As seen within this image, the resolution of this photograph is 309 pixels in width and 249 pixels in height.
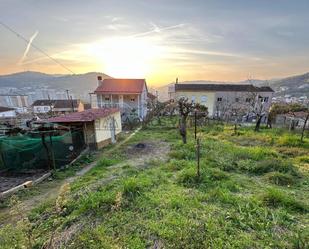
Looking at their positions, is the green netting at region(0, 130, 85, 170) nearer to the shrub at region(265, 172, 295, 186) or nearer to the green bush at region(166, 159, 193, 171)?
the green bush at region(166, 159, 193, 171)

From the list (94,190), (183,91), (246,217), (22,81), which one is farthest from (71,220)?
(22,81)

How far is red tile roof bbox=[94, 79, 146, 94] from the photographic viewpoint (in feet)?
81.0

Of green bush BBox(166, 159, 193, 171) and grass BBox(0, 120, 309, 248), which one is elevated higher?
grass BBox(0, 120, 309, 248)

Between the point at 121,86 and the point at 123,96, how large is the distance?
4.44 feet

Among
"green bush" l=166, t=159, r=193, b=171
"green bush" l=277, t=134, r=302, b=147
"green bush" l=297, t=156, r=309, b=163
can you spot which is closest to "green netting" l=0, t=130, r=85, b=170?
"green bush" l=166, t=159, r=193, b=171

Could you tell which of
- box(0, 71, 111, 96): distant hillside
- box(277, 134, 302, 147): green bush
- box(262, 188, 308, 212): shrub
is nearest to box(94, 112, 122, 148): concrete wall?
box(262, 188, 308, 212): shrub

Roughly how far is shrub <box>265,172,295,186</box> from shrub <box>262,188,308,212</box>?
1536 mm

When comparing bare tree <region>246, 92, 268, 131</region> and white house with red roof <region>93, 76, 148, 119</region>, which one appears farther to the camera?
white house with red roof <region>93, 76, 148, 119</region>

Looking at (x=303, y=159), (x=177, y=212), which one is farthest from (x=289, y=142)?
(x=177, y=212)

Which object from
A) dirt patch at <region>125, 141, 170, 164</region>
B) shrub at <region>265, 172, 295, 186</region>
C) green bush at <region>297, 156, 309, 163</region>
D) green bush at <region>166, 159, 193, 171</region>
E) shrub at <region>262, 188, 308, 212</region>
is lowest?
dirt patch at <region>125, 141, 170, 164</region>

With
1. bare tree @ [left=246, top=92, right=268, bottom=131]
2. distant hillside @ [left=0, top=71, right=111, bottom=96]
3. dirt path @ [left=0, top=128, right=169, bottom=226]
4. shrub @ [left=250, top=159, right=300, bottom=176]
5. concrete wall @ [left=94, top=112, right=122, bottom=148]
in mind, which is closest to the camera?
dirt path @ [left=0, top=128, right=169, bottom=226]

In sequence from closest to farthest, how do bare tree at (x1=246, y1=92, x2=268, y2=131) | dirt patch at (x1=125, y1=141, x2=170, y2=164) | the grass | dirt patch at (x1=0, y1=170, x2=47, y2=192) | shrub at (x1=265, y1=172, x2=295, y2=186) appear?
the grass, shrub at (x1=265, y1=172, x2=295, y2=186), dirt patch at (x1=0, y1=170, x2=47, y2=192), dirt patch at (x1=125, y1=141, x2=170, y2=164), bare tree at (x1=246, y1=92, x2=268, y2=131)

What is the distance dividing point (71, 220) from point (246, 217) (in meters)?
3.70

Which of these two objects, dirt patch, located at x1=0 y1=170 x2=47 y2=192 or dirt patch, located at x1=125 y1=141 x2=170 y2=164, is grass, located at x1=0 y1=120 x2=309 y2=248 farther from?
dirt patch, located at x1=0 y1=170 x2=47 y2=192
